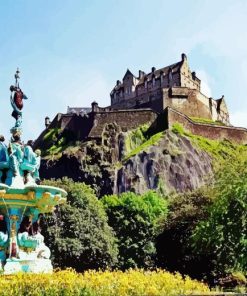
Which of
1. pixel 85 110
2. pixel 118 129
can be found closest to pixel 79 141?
pixel 118 129

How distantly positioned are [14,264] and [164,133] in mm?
56232

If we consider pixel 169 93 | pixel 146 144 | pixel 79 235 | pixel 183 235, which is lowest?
pixel 183 235

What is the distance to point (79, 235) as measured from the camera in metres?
38.8

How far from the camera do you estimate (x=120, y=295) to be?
1248cm

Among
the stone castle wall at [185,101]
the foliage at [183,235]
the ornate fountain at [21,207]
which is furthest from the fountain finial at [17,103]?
the stone castle wall at [185,101]

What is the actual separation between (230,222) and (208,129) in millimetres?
A: 54937

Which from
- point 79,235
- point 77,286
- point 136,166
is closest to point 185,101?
point 136,166

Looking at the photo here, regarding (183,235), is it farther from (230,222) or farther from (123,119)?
(123,119)

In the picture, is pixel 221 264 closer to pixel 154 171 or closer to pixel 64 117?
pixel 154 171

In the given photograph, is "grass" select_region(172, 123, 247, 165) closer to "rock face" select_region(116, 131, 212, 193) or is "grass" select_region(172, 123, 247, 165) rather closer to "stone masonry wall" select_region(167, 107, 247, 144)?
"stone masonry wall" select_region(167, 107, 247, 144)

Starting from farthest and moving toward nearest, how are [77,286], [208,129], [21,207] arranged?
[208,129]
[21,207]
[77,286]

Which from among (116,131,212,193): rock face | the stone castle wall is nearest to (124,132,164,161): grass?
(116,131,212,193): rock face

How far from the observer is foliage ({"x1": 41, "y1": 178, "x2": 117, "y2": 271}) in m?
37.4

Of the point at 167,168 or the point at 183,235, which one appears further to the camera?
the point at 167,168
